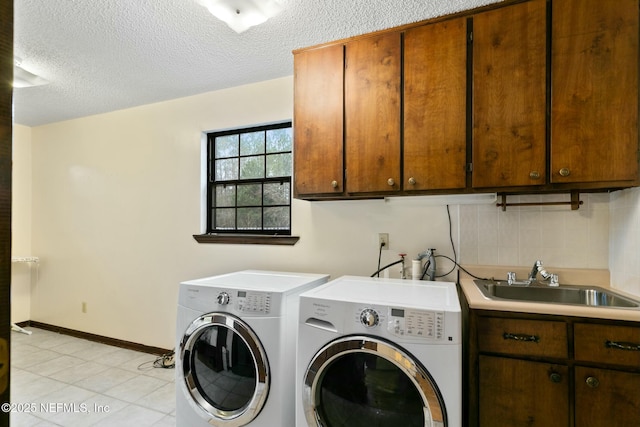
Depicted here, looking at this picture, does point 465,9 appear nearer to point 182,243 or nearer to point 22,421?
point 182,243

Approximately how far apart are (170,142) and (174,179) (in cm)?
36

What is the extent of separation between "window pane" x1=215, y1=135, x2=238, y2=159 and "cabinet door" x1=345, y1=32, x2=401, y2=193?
4.63 feet

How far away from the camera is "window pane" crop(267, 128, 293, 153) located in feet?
9.34

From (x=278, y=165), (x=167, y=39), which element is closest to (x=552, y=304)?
(x=278, y=165)

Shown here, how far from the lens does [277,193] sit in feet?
9.44

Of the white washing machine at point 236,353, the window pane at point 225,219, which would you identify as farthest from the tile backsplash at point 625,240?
the window pane at point 225,219

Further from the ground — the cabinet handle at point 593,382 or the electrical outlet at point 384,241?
the electrical outlet at point 384,241

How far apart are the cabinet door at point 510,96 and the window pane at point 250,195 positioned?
1793 millimetres

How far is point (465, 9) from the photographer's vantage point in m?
1.84

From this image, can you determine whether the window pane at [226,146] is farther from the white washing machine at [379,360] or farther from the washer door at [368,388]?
the washer door at [368,388]

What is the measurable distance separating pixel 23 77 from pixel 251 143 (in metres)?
1.74

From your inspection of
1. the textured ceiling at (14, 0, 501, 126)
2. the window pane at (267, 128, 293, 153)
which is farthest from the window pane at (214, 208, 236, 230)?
the textured ceiling at (14, 0, 501, 126)

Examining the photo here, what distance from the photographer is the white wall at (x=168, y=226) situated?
2068 mm

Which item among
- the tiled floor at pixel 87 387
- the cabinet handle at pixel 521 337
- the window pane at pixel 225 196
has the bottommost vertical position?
the tiled floor at pixel 87 387
